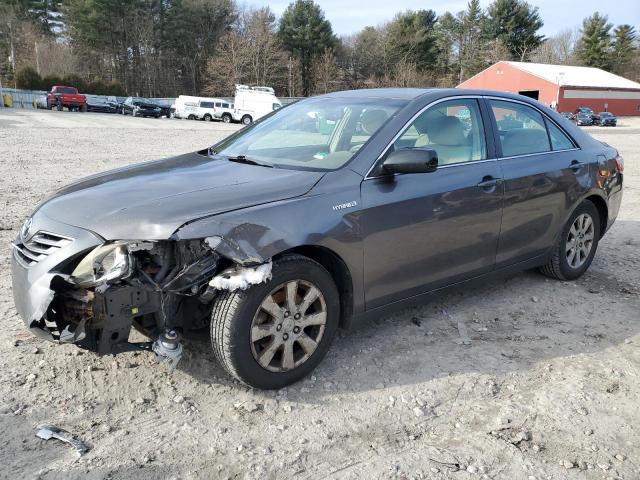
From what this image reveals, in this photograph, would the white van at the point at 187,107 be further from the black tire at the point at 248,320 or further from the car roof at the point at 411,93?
the black tire at the point at 248,320

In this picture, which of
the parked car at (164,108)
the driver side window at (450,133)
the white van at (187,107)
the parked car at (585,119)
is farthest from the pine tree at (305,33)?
the driver side window at (450,133)

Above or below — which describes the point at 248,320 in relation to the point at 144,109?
below

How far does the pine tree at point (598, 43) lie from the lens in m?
78.4

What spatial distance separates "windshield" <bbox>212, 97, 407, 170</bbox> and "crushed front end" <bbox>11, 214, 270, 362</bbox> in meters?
1.04

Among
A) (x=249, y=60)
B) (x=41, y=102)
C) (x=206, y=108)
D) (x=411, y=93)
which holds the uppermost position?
(x=249, y=60)

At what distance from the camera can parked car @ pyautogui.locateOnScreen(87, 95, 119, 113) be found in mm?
47897

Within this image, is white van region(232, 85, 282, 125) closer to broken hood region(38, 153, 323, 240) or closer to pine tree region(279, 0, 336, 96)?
pine tree region(279, 0, 336, 96)

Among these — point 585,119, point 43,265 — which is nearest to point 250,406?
point 43,265

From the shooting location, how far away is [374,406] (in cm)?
322

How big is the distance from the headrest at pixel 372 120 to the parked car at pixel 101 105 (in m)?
49.0

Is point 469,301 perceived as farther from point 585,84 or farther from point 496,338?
point 585,84

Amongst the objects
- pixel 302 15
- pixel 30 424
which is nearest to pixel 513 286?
pixel 30 424

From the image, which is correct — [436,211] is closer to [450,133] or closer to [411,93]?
[450,133]

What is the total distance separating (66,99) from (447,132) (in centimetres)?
4866
